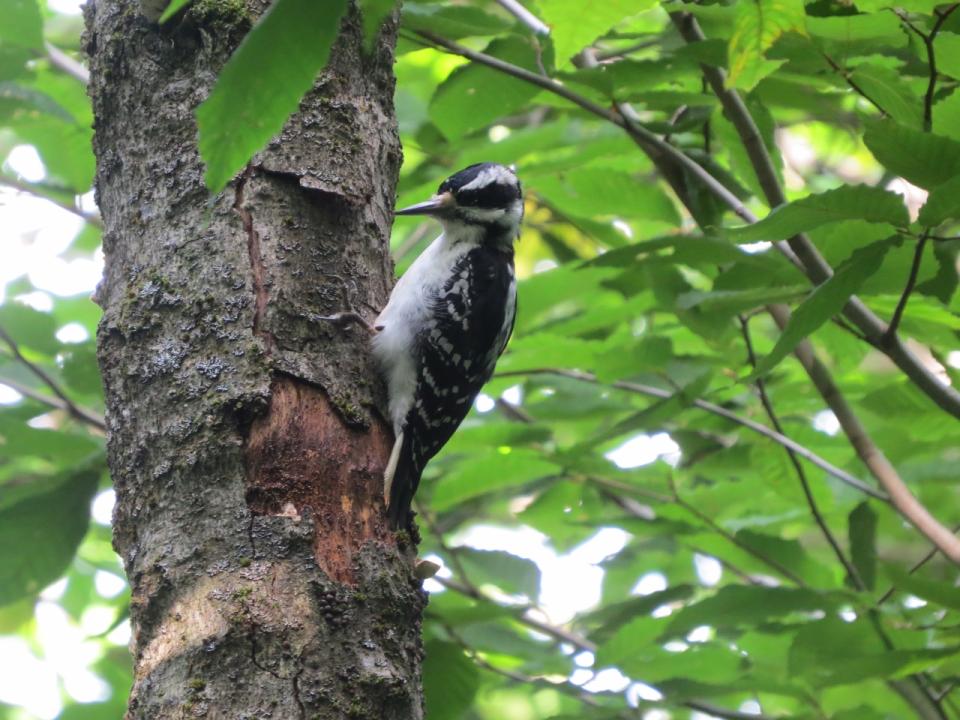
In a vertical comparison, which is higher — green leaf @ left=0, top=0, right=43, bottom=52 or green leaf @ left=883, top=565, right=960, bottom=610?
green leaf @ left=0, top=0, right=43, bottom=52

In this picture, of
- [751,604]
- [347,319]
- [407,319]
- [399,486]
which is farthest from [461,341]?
[751,604]

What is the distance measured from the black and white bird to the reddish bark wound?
1.20 ft

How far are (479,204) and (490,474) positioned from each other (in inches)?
44.9

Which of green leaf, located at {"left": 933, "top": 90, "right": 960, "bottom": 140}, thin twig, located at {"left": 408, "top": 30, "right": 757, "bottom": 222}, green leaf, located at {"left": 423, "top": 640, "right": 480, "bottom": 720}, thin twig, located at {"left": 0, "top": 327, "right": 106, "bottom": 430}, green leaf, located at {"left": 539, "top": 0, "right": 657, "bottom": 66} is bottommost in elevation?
green leaf, located at {"left": 423, "top": 640, "right": 480, "bottom": 720}

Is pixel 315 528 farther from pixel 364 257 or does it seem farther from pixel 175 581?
pixel 364 257

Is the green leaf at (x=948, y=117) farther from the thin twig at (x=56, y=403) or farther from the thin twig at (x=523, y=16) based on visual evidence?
the thin twig at (x=56, y=403)

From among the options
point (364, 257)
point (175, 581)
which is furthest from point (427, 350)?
point (175, 581)

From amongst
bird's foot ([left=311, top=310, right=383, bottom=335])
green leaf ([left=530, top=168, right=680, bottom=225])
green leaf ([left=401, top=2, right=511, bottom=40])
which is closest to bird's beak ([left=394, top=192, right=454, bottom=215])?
green leaf ([left=530, top=168, right=680, bottom=225])

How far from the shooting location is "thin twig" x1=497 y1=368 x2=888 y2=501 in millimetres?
3051

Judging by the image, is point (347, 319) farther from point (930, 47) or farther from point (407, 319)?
point (930, 47)

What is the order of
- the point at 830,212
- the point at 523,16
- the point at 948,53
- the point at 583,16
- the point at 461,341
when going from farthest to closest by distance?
1. the point at 461,341
2. the point at 523,16
3. the point at 948,53
4. the point at 830,212
5. the point at 583,16

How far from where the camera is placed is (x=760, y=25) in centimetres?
173

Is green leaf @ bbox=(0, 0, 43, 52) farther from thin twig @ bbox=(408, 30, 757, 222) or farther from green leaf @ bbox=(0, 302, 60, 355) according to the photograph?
thin twig @ bbox=(408, 30, 757, 222)

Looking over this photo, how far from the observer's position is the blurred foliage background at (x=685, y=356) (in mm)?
2314
